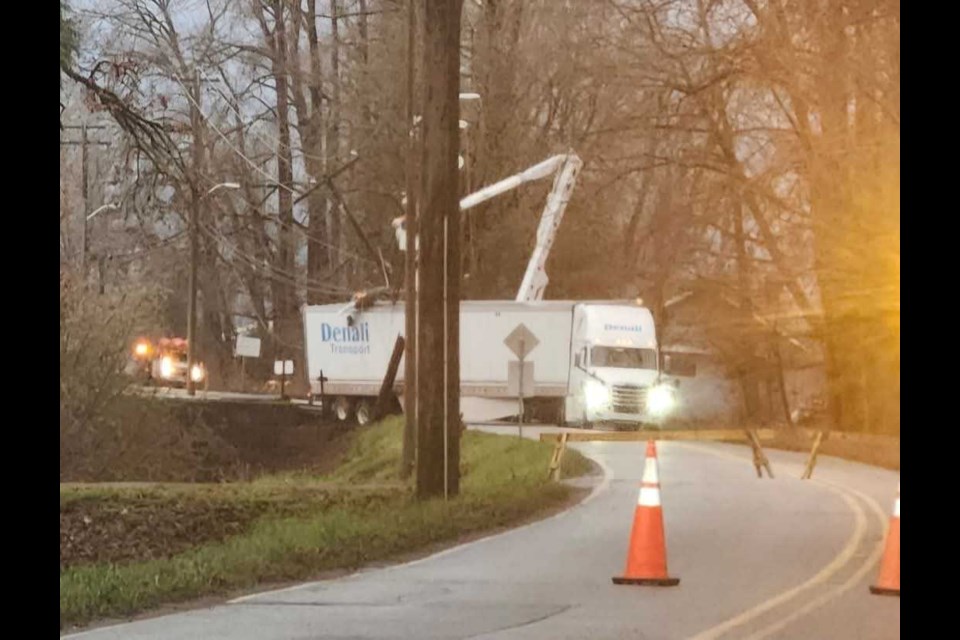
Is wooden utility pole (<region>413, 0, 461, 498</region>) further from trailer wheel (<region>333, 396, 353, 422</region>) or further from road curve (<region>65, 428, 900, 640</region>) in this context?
trailer wheel (<region>333, 396, 353, 422</region>)

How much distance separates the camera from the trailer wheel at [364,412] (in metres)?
47.8

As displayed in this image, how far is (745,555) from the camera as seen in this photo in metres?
14.4

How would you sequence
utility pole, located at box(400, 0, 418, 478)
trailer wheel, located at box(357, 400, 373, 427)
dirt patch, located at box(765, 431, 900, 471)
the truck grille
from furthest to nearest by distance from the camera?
trailer wheel, located at box(357, 400, 373, 427) < the truck grille < dirt patch, located at box(765, 431, 900, 471) < utility pole, located at box(400, 0, 418, 478)

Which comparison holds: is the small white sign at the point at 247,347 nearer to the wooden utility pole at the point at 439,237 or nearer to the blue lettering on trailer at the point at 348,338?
the blue lettering on trailer at the point at 348,338

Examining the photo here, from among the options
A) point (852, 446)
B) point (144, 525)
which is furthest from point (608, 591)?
point (852, 446)

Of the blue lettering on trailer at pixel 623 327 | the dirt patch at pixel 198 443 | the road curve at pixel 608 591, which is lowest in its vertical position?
the dirt patch at pixel 198 443

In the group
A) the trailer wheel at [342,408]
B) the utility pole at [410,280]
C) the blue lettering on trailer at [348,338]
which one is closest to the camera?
the utility pole at [410,280]

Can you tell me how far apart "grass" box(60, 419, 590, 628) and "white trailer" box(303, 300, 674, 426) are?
1159 centimetres

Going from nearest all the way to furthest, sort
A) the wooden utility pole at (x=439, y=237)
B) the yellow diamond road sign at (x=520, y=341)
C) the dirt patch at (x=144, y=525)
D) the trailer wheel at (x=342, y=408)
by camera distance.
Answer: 1. the dirt patch at (x=144, y=525)
2. the wooden utility pole at (x=439, y=237)
3. the yellow diamond road sign at (x=520, y=341)
4. the trailer wheel at (x=342, y=408)

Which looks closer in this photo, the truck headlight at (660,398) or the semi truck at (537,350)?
the truck headlight at (660,398)

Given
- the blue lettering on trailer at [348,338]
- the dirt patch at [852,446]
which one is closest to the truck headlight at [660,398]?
the dirt patch at [852,446]

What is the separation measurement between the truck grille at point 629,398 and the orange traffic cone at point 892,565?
27.5 meters

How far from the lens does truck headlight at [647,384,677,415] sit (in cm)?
3953

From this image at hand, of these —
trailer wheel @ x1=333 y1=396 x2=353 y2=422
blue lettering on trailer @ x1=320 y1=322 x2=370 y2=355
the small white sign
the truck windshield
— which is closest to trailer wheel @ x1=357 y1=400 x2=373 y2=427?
trailer wheel @ x1=333 y1=396 x2=353 y2=422
